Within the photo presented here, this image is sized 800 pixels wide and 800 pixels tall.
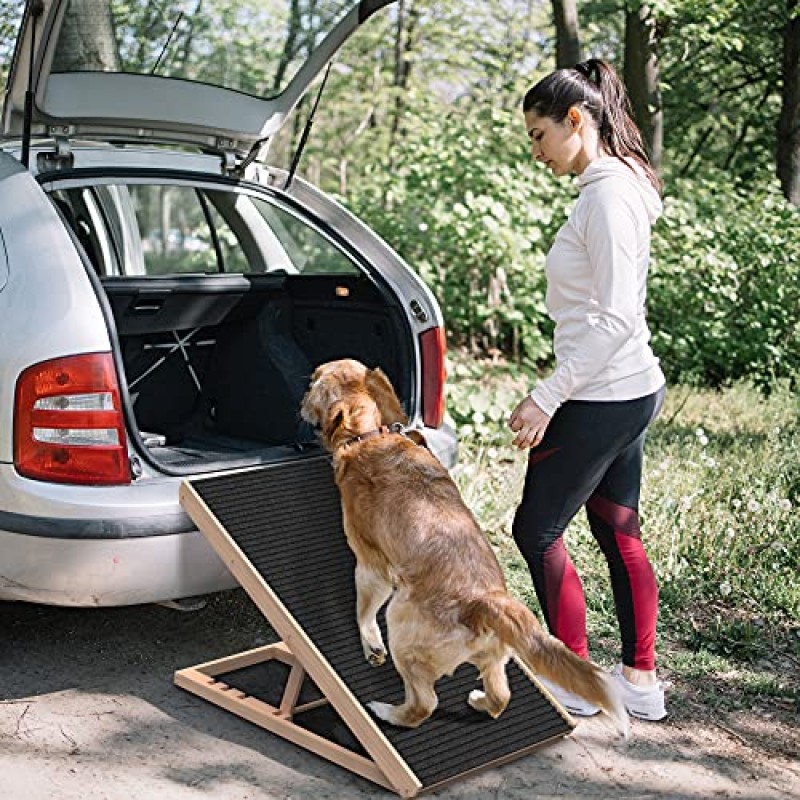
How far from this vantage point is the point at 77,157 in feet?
13.5

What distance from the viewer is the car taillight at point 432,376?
435 centimetres

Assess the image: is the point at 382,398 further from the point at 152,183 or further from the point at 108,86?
the point at 108,86

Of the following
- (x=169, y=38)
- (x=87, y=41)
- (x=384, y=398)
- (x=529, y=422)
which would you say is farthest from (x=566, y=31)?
(x=529, y=422)

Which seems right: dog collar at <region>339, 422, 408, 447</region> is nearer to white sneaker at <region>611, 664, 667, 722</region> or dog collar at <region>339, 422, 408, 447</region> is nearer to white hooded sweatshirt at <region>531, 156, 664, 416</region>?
white hooded sweatshirt at <region>531, 156, 664, 416</region>

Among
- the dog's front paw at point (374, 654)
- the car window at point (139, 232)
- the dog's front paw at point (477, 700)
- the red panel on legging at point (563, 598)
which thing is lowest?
the dog's front paw at point (477, 700)

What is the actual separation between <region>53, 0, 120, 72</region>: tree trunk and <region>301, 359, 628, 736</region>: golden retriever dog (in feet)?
4.83

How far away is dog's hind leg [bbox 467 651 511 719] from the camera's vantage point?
3.29 m

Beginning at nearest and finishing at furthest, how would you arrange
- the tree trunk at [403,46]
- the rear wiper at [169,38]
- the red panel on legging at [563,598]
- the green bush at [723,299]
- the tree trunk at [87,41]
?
the red panel on legging at [563,598] → the tree trunk at [87,41] → the rear wiper at [169,38] → the green bush at [723,299] → the tree trunk at [403,46]

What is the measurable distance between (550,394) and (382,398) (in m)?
0.59

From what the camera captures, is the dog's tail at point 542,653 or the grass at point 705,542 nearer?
the dog's tail at point 542,653

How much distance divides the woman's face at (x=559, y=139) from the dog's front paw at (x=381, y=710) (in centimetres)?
164

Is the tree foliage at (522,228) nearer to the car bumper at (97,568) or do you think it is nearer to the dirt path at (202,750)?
the car bumper at (97,568)

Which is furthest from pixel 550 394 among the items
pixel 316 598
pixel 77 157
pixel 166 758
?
pixel 77 157

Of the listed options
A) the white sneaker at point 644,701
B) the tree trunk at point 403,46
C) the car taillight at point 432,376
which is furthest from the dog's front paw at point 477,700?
the tree trunk at point 403,46
